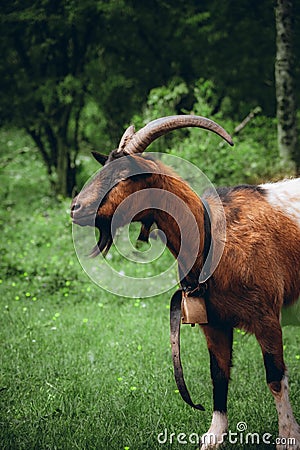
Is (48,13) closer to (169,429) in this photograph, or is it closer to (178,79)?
(178,79)

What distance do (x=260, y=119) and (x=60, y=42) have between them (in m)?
5.14

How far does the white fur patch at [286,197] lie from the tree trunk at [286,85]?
4.11 meters

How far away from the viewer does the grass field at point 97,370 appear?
3.70 meters

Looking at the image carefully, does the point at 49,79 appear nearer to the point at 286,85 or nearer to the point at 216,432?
the point at 286,85

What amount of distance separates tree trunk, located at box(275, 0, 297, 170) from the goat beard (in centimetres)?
506

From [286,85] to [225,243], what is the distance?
5098 millimetres

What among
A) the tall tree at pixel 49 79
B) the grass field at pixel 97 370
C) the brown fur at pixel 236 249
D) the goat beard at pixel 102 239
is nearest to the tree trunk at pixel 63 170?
the tall tree at pixel 49 79

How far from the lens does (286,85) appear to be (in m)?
7.71

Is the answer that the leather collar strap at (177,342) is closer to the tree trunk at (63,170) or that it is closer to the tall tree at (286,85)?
the tall tree at (286,85)

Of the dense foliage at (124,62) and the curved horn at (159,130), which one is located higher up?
the curved horn at (159,130)

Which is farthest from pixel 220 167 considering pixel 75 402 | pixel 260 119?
pixel 75 402
